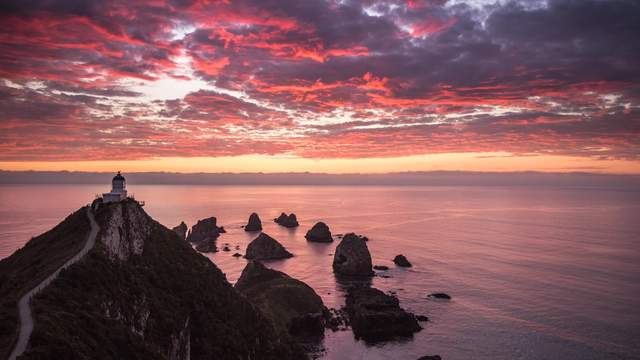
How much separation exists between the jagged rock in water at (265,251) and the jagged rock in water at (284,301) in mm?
40418

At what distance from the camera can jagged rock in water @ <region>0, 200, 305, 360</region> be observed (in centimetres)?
2442

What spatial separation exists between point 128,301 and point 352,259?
81.5 meters

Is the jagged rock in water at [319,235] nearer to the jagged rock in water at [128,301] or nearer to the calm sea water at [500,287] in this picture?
the calm sea water at [500,287]

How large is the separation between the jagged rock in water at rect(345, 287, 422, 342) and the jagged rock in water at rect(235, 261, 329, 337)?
271 inches

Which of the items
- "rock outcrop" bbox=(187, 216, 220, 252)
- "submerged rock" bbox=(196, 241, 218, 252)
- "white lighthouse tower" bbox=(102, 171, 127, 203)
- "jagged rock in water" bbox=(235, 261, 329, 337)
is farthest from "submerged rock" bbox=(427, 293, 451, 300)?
"rock outcrop" bbox=(187, 216, 220, 252)

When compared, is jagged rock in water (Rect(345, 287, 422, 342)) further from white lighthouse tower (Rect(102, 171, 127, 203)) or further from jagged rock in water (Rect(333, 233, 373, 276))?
white lighthouse tower (Rect(102, 171, 127, 203))

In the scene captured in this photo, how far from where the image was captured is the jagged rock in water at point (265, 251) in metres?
131

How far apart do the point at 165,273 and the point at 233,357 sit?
12.7m

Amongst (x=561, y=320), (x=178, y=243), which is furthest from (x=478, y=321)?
(x=178, y=243)

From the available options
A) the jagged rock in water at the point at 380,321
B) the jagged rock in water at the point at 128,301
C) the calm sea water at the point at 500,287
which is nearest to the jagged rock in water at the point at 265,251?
the calm sea water at the point at 500,287

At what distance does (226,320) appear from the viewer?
50406 mm

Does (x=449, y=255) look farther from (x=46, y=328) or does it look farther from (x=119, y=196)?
(x=46, y=328)

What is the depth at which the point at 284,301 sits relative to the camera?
76.6 metres

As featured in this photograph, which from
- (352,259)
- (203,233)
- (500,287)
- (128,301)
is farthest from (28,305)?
(203,233)
